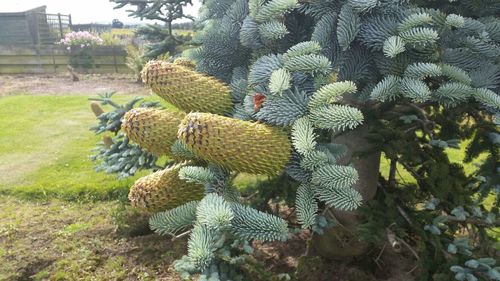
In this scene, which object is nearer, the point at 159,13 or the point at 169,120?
the point at 169,120

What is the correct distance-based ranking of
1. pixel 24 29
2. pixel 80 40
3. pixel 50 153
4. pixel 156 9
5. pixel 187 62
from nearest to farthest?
pixel 187 62
pixel 156 9
pixel 50 153
pixel 80 40
pixel 24 29

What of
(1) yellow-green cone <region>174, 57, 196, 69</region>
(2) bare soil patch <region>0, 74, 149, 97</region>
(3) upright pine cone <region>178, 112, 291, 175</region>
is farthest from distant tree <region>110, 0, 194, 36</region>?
(2) bare soil patch <region>0, 74, 149, 97</region>

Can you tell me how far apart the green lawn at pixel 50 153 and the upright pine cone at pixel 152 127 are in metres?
3.09

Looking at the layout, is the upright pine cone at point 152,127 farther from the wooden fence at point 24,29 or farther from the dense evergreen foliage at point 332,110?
the wooden fence at point 24,29

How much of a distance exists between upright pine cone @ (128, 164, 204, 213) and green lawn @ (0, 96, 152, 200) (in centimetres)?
311

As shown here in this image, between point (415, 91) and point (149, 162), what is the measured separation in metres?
2.42

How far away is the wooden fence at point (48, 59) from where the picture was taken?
17391 mm

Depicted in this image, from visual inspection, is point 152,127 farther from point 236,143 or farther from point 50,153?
point 50,153

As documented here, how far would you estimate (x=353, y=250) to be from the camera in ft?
8.71

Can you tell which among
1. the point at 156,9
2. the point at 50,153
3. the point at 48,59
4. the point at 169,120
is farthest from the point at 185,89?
the point at 48,59

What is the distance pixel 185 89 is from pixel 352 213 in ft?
3.94

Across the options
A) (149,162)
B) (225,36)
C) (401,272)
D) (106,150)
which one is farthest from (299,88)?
(106,150)

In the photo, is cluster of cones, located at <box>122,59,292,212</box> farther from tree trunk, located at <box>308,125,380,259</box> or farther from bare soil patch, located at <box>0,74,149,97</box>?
bare soil patch, located at <box>0,74,149,97</box>

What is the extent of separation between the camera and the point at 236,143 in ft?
4.53
